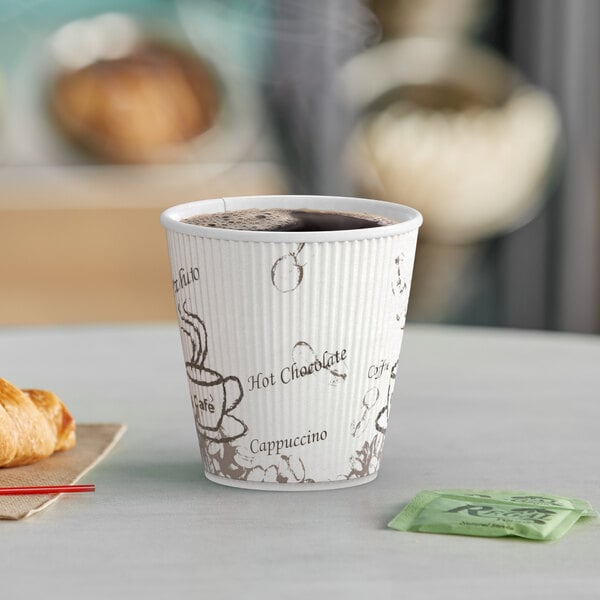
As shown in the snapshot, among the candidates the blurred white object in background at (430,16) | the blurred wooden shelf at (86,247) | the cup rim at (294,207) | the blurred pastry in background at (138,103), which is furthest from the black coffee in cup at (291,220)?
the blurred white object in background at (430,16)

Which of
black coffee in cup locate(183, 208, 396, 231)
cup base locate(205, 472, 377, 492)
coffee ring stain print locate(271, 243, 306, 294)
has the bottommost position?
cup base locate(205, 472, 377, 492)

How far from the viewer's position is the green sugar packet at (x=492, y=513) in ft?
1.67

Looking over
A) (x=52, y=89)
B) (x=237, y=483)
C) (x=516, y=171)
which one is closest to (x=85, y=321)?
(x=52, y=89)

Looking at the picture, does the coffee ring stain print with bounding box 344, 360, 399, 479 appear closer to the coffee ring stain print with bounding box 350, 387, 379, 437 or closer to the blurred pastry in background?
the coffee ring stain print with bounding box 350, 387, 379, 437

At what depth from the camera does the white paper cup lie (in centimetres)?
57

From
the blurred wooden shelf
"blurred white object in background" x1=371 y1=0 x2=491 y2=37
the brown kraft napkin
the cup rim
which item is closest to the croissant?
the brown kraft napkin

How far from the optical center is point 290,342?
578mm

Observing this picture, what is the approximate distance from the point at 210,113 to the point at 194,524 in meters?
1.85

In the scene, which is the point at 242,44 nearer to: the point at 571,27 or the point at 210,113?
the point at 210,113

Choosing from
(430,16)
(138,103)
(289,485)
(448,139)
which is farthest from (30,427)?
(430,16)

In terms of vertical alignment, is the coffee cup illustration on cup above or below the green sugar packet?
above

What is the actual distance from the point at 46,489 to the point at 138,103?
1.79 m

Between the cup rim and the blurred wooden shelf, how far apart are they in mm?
1553

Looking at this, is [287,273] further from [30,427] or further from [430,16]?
[430,16]
